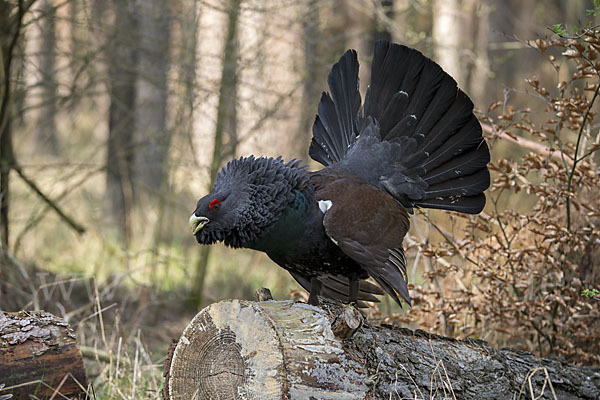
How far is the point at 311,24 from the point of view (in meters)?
5.89

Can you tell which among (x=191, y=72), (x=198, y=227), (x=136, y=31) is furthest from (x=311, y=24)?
(x=198, y=227)

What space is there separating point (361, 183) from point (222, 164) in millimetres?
3223

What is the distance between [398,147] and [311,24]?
233cm

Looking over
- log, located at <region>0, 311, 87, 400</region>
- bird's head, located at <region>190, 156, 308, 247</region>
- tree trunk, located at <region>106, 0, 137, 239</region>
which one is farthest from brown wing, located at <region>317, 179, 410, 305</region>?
tree trunk, located at <region>106, 0, 137, 239</region>

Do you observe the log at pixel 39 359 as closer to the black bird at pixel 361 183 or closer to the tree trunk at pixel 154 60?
the black bird at pixel 361 183

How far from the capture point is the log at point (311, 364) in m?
2.66

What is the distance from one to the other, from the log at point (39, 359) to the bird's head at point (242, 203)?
32.6 inches

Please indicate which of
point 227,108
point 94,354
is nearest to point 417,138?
point 94,354

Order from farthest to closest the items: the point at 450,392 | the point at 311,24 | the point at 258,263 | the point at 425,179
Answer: the point at 258,263 → the point at 311,24 → the point at 425,179 → the point at 450,392

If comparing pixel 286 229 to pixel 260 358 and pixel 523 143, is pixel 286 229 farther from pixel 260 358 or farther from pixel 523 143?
pixel 523 143

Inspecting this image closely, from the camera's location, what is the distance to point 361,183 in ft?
12.1

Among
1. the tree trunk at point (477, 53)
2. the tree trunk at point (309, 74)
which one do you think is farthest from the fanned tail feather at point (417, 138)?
the tree trunk at point (477, 53)

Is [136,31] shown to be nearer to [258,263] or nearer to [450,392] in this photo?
[258,263]

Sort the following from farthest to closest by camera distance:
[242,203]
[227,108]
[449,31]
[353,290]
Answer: [449,31]
[227,108]
[353,290]
[242,203]
